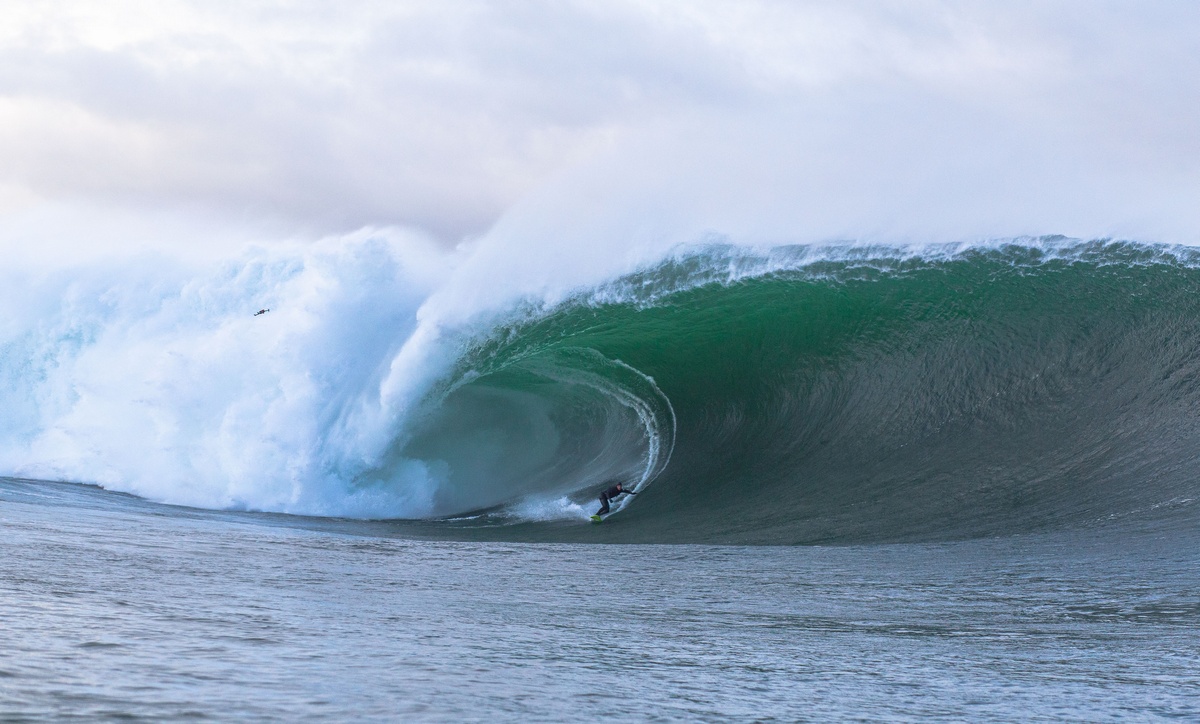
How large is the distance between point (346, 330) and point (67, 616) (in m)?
10.1

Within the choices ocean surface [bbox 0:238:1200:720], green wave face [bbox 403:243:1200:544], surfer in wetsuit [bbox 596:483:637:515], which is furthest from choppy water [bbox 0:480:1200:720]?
surfer in wetsuit [bbox 596:483:637:515]

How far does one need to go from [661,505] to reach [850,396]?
2600mm

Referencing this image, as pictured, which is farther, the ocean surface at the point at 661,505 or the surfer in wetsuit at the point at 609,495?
the surfer in wetsuit at the point at 609,495

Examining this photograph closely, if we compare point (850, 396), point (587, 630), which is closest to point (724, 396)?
point (850, 396)

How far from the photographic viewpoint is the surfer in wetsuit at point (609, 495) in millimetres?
10289

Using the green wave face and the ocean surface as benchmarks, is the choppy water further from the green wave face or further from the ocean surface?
the green wave face

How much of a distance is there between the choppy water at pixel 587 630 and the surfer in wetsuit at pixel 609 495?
127 inches

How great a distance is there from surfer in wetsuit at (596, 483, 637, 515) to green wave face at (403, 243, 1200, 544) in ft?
0.92

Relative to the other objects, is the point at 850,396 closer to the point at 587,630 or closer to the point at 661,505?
the point at 661,505

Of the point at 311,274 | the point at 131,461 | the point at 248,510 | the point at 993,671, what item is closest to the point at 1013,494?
the point at 993,671

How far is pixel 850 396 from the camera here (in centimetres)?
1127

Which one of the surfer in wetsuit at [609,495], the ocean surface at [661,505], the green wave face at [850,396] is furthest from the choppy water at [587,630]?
the surfer in wetsuit at [609,495]

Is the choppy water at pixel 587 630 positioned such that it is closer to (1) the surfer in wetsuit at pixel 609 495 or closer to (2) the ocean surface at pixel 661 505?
(2) the ocean surface at pixel 661 505

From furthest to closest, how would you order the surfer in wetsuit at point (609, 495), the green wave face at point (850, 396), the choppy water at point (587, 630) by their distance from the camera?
1. the surfer in wetsuit at point (609, 495)
2. the green wave face at point (850, 396)
3. the choppy water at point (587, 630)
